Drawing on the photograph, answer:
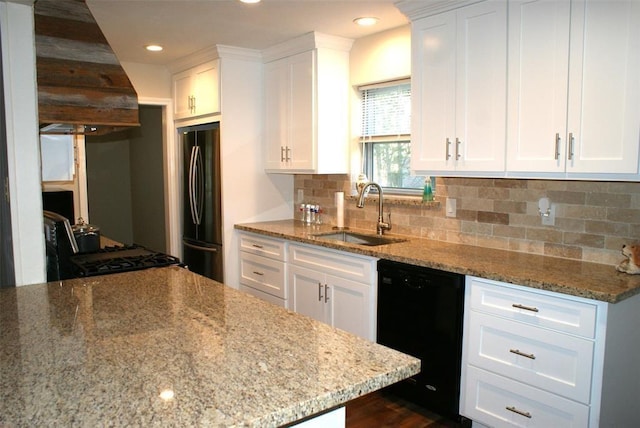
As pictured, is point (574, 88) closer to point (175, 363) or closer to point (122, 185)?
point (175, 363)

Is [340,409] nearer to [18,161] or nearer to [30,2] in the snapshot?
[18,161]

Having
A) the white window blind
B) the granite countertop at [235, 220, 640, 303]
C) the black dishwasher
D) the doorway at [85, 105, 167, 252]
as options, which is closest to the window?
the white window blind

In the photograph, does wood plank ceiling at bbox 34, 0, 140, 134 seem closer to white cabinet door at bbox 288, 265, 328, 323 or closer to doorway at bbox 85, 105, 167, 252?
white cabinet door at bbox 288, 265, 328, 323

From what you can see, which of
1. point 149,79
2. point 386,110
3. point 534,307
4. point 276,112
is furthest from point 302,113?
point 534,307

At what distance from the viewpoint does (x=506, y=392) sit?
2.33 m

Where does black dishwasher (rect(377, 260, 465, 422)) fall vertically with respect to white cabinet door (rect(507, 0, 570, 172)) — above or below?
below

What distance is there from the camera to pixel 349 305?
3.12m

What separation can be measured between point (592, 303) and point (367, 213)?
6.47ft

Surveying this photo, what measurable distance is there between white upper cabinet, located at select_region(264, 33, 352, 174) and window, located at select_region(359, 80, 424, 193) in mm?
172

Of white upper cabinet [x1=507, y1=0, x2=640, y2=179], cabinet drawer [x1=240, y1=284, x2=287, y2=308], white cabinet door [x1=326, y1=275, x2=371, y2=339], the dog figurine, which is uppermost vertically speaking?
white upper cabinet [x1=507, y1=0, x2=640, y2=179]

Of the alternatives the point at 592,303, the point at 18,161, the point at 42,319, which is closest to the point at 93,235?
the point at 18,161

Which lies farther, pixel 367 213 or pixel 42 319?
pixel 367 213

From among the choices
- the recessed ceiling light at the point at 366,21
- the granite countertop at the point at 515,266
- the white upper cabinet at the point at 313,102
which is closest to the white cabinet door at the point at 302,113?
the white upper cabinet at the point at 313,102

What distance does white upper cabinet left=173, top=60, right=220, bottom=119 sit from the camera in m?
4.16
